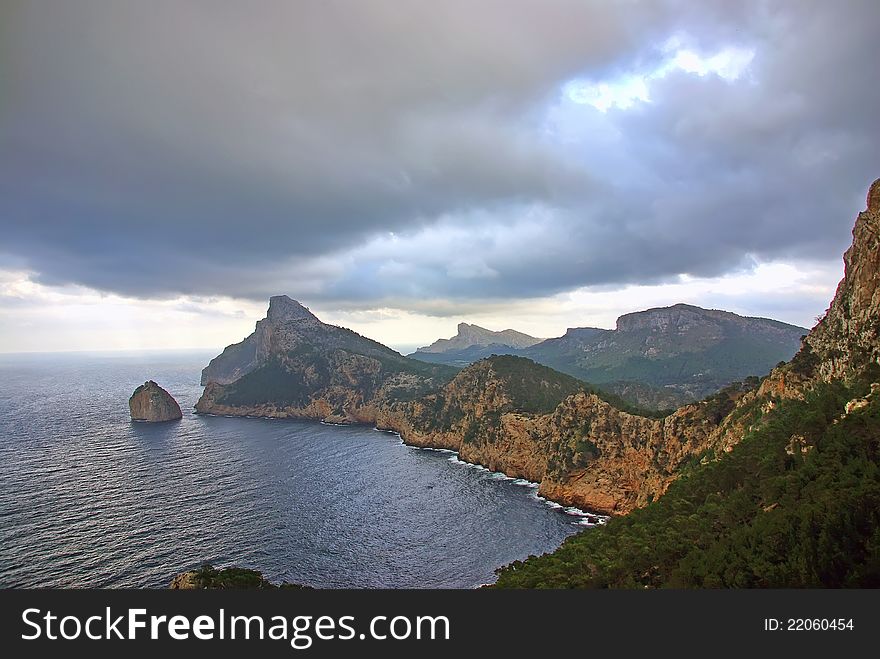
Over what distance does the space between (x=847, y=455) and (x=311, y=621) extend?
114 feet

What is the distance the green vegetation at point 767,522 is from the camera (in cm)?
2209

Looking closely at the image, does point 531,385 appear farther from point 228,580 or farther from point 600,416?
point 228,580

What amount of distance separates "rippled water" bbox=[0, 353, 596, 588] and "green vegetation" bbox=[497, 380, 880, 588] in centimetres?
2227

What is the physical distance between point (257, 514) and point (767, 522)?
7704 centimetres

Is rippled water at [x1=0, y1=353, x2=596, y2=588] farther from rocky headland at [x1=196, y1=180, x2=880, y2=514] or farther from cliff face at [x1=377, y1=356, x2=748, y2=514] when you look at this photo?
rocky headland at [x1=196, y1=180, x2=880, y2=514]

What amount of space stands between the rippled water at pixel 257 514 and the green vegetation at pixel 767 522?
22.3m

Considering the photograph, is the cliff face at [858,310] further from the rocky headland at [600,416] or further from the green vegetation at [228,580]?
the green vegetation at [228,580]

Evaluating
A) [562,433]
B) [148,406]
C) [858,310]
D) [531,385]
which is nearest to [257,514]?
[562,433]

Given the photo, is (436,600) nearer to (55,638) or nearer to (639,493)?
(55,638)

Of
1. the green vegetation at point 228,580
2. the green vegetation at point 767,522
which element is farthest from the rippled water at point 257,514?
the green vegetation at point 767,522

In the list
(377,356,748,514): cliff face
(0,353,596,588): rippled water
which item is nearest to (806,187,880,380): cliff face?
(377,356,748,514): cliff face

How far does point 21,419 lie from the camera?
6634 inches

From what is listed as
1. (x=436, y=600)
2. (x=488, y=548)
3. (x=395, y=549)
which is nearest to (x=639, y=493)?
(x=488, y=548)

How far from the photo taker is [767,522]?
2753 centimetres
